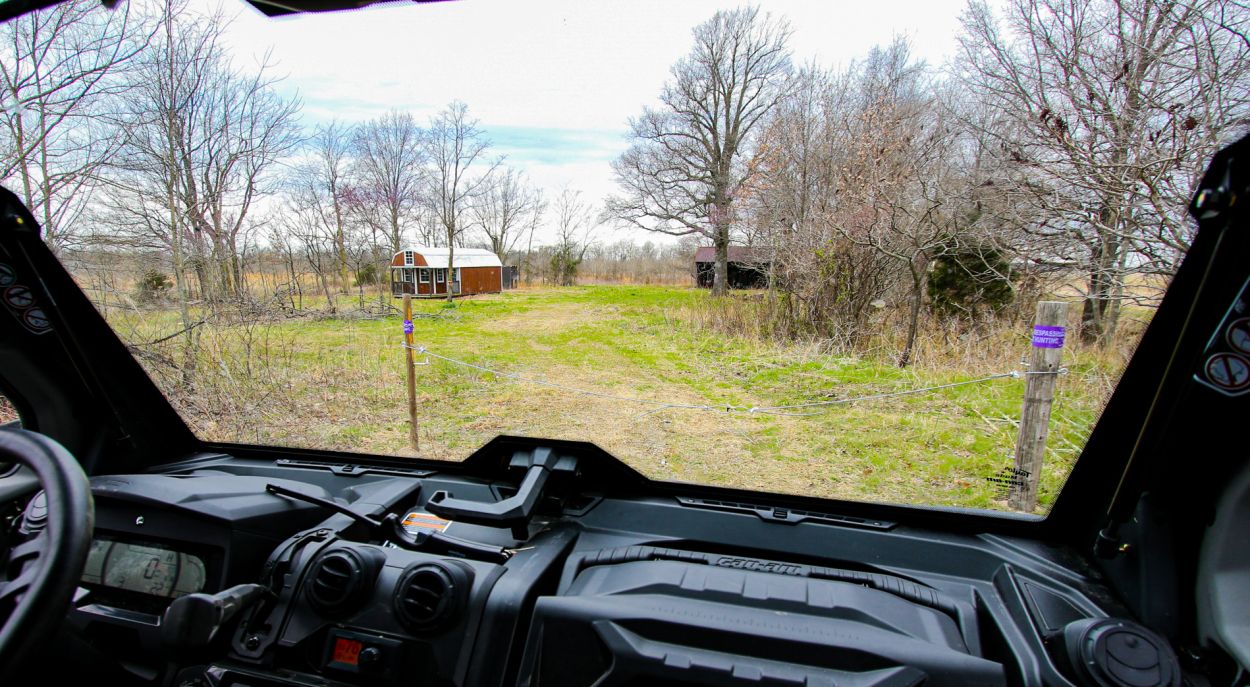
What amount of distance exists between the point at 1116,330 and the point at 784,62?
1.97m

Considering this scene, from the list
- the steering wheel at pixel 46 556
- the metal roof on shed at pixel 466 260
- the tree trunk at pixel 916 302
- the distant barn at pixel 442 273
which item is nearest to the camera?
Result: the steering wheel at pixel 46 556

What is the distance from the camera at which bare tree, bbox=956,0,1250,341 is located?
157cm

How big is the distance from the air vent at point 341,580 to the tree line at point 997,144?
1954 mm

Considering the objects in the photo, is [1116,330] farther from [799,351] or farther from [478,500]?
[799,351]

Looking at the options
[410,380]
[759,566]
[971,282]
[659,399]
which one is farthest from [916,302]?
[410,380]

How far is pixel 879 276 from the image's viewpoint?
5168 mm

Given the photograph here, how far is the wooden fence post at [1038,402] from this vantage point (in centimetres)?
211

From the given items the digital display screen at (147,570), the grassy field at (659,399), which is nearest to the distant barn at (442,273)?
the grassy field at (659,399)

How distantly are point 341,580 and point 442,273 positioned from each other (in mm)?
7778

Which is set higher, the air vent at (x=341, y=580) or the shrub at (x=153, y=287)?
the shrub at (x=153, y=287)

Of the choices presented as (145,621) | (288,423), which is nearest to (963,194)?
(145,621)

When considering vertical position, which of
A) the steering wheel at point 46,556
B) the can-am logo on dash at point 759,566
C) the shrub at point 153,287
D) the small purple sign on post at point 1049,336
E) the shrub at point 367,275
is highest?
the shrub at point 367,275

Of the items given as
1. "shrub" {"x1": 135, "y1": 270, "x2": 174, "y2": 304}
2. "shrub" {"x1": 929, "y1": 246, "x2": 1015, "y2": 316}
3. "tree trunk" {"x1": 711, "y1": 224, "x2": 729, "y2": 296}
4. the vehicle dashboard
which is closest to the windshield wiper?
the vehicle dashboard

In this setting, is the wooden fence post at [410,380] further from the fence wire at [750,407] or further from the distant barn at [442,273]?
the distant barn at [442,273]
